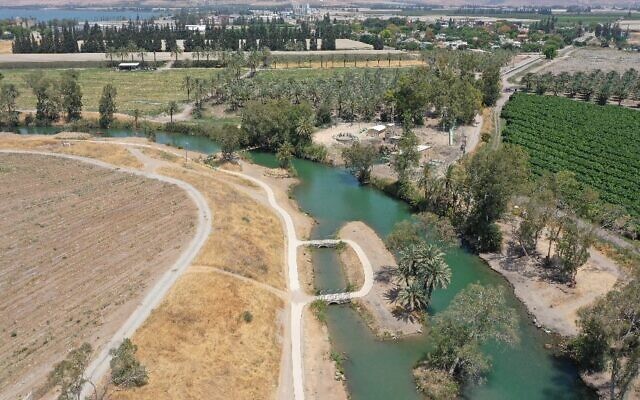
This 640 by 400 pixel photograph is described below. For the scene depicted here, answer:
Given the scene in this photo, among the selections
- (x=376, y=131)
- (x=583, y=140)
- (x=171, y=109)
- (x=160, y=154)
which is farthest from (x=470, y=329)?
(x=171, y=109)

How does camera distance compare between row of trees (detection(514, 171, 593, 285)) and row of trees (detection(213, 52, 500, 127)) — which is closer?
row of trees (detection(514, 171, 593, 285))

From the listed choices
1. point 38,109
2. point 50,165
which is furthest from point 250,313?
point 38,109

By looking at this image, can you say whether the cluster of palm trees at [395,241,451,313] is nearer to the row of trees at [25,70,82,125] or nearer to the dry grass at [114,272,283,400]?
the dry grass at [114,272,283,400]

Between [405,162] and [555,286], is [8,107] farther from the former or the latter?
[555,286]

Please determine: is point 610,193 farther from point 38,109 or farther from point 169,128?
point 38,109

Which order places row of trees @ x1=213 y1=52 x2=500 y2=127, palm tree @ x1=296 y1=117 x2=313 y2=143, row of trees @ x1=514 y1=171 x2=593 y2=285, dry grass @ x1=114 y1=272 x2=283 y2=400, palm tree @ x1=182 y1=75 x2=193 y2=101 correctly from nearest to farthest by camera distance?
1. dry grass @ x1=114 y1=272 x2=283 y2=400
2. row of trees @ x1=514 y1=171 x2=593 y2=285
3. palm tree @ x1=296 y1=117 x2=313 y2=143
4. row of trees @ x1=213 y1=52 x2=500 y2=127
5. palm tree @ x1=182 y1=75 x2=193 y2=101

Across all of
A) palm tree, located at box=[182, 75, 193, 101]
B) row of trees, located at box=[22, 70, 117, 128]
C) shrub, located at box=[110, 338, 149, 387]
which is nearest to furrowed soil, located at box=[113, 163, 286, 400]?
shrub, located at box=[110, 338, 149, 387]

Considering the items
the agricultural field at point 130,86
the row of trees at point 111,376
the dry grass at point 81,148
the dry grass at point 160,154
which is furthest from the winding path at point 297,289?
the agricultural field at point 130,86
